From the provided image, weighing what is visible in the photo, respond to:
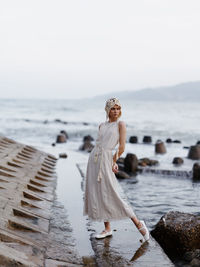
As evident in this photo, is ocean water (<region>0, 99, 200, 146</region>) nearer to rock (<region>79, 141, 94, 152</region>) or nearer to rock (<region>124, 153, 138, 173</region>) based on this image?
rock (<region>79, 141, 94, 152</region>)

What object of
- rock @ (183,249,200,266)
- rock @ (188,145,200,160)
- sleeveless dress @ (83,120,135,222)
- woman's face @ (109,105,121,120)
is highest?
woman's face @ (109,105,121,120)

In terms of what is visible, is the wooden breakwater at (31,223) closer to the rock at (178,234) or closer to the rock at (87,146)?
the rock at (178,234)

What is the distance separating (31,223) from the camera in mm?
5816

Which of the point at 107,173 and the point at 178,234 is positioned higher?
the point at 107,173

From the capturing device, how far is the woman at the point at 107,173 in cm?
516

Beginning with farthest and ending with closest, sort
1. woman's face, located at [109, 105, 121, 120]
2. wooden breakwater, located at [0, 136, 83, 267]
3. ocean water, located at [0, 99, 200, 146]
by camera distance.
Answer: ocean water, located at [0, 99, 200, 146] → woman's face, located at [109, 105, 121, 120] → wooden breakwater, located at [0, 136, 83, 267]

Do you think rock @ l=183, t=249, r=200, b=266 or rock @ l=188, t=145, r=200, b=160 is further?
rock @ l=188, t=145, r=200, b=160

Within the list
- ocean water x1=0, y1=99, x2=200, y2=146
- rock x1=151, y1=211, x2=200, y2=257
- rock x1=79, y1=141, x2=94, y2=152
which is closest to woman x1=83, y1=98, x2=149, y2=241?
rock x1=151, y1=211, x2=200, y2=257

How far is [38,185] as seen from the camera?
356 inches

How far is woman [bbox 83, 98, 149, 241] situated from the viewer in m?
5.16

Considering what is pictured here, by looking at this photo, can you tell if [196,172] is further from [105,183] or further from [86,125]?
[86,125]

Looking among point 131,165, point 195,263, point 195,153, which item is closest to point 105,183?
point 195,263

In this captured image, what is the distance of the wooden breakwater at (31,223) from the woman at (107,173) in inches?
26.7

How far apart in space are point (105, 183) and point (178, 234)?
4.90 feet
